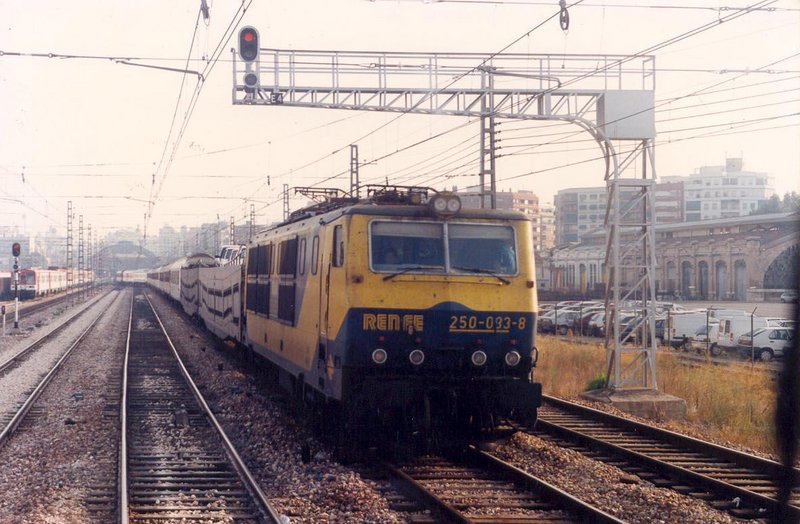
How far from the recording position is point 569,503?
8641mm

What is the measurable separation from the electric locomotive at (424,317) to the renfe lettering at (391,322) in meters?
0.01

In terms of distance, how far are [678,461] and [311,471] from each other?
4.75 meters

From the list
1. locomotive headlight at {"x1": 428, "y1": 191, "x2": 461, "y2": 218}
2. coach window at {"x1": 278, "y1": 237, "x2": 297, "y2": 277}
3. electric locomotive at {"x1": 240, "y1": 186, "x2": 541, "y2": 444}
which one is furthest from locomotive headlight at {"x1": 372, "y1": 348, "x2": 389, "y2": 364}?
coach window at {"x1": 278, "y1": 237, "x2": 297, "y2": 277}

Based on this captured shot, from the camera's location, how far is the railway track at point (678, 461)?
362 inches

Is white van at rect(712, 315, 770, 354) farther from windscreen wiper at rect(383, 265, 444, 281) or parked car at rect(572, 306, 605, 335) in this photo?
windscreen wiper at rect(383, 265, 444, 281)

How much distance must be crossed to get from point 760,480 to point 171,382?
13439 mm

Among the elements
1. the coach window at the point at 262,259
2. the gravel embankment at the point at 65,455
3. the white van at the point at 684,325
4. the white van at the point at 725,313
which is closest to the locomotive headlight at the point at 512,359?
the gravel embankment at the point at 65,455

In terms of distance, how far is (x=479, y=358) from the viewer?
10.5 m

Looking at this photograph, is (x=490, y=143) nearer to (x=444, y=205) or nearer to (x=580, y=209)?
(x=444, y=205)

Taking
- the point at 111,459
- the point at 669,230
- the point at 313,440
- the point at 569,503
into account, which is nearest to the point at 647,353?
the point at 313,440

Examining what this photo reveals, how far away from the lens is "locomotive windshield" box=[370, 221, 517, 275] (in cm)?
1059

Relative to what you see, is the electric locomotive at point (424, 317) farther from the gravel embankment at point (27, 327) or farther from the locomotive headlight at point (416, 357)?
the gravel embankment at point (27, 327)

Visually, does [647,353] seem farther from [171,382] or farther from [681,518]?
[171,382]

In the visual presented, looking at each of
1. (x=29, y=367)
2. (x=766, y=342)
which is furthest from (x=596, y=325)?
(x=29, y=367)
